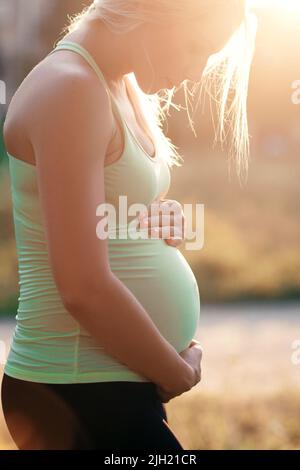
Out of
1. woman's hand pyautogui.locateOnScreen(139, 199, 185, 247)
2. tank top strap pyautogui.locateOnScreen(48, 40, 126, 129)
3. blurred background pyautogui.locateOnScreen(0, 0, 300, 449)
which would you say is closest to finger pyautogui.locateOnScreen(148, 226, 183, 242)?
woman's hand pyautogui.locateOnScreen(139, 199, 185, 247)

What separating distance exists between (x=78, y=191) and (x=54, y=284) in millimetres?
207

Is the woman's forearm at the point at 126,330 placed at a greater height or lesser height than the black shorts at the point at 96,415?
greater

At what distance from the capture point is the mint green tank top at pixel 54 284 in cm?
153

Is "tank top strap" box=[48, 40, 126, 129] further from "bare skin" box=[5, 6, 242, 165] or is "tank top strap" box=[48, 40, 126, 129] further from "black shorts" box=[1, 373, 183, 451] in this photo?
"black shorts" box=[1, 373, 183, 451]

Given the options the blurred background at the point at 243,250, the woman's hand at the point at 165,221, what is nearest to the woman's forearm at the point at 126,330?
the woman's hand at the point at 165,221

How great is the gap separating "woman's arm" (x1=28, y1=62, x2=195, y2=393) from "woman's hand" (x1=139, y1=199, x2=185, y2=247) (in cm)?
19

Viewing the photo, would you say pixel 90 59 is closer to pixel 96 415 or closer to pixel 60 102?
pixel 60 102

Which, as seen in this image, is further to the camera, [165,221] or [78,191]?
[165,221]

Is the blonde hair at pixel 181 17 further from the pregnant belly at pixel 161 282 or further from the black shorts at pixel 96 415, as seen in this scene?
the black shorts at pixel 96 415

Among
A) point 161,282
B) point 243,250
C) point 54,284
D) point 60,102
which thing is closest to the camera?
point 60,102

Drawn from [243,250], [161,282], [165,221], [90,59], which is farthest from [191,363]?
[243,250]

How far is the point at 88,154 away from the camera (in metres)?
1.44

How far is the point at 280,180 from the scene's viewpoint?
8539 millimetres

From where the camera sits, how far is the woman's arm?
1438 millimetres
